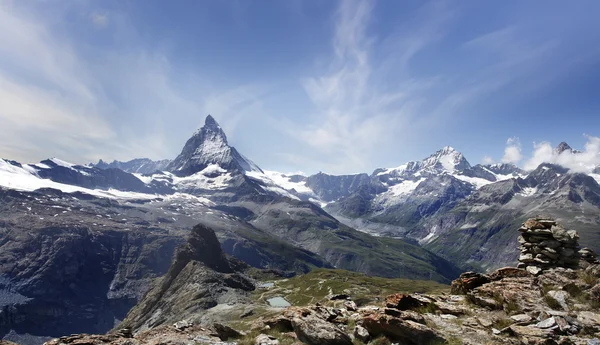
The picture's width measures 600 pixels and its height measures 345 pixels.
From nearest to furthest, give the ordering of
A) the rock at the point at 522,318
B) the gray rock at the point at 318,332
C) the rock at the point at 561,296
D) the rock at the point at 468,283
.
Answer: the rock at the point at 522,318, the rock at the point at 561,296, the gray rock at the point at 318,332, the rock at the point at 468,283

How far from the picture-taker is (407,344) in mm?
21656

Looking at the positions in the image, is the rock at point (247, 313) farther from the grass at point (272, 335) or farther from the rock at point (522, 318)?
the rock at point (522, 318)

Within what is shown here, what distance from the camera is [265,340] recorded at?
2475cm

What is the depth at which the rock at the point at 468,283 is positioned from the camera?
31234 millimetres

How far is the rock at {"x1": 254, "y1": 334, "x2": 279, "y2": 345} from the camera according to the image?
79.4ft

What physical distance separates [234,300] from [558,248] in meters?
183

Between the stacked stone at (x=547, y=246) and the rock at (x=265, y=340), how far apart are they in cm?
2263

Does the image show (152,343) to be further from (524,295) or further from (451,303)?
(524,295)

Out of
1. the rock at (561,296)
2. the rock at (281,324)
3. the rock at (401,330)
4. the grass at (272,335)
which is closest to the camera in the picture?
the rock at (401,330)

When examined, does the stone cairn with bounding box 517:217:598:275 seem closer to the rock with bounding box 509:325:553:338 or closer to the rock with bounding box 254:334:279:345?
the rock with bounding box 509:325:553:338

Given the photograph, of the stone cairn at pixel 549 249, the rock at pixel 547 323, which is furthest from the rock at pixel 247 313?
the rock at pixel 547 323

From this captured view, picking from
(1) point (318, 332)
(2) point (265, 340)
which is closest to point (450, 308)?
(1) point (318, 332)

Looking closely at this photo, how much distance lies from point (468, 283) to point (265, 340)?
62.1 feet

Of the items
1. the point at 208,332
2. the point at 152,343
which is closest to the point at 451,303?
the point at 208,332
